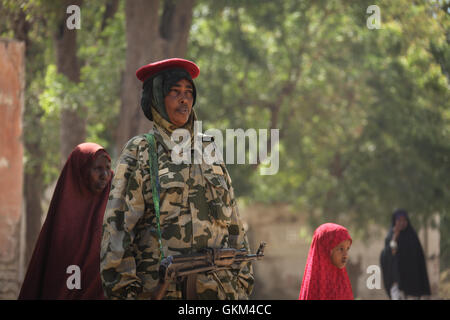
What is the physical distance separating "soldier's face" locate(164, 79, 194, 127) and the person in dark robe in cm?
740

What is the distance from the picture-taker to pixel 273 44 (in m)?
16.0

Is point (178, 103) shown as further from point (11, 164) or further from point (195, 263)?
point (11, 164)

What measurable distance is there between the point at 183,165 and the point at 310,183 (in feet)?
42.7

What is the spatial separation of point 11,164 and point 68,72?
4.20 metres

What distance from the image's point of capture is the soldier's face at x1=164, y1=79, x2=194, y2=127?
3.69 metres

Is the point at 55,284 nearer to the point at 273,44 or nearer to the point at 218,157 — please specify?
the point at 218,157

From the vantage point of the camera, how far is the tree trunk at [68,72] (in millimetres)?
10480

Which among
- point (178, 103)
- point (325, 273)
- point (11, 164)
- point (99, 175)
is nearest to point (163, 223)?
point (178, 103)

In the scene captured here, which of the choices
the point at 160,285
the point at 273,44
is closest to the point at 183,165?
the point at 160,285

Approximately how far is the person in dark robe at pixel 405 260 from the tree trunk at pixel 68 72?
504cm

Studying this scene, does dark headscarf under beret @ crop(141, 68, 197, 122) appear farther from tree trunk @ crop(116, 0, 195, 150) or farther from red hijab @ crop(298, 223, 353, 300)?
tree trunk @ crop(116, 0, 195, 150)

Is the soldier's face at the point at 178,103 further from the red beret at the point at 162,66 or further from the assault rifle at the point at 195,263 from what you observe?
the assault rifle at the point at 195,263

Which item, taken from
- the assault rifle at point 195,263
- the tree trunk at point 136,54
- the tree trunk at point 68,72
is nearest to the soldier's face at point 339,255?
the assault rifle at point 195,263

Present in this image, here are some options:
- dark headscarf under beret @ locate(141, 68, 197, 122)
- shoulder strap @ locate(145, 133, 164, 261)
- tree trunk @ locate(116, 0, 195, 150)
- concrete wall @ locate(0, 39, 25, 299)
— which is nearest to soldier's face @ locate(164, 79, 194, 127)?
dark headscarf under beret @ locate(141, 68, 197, 122)
